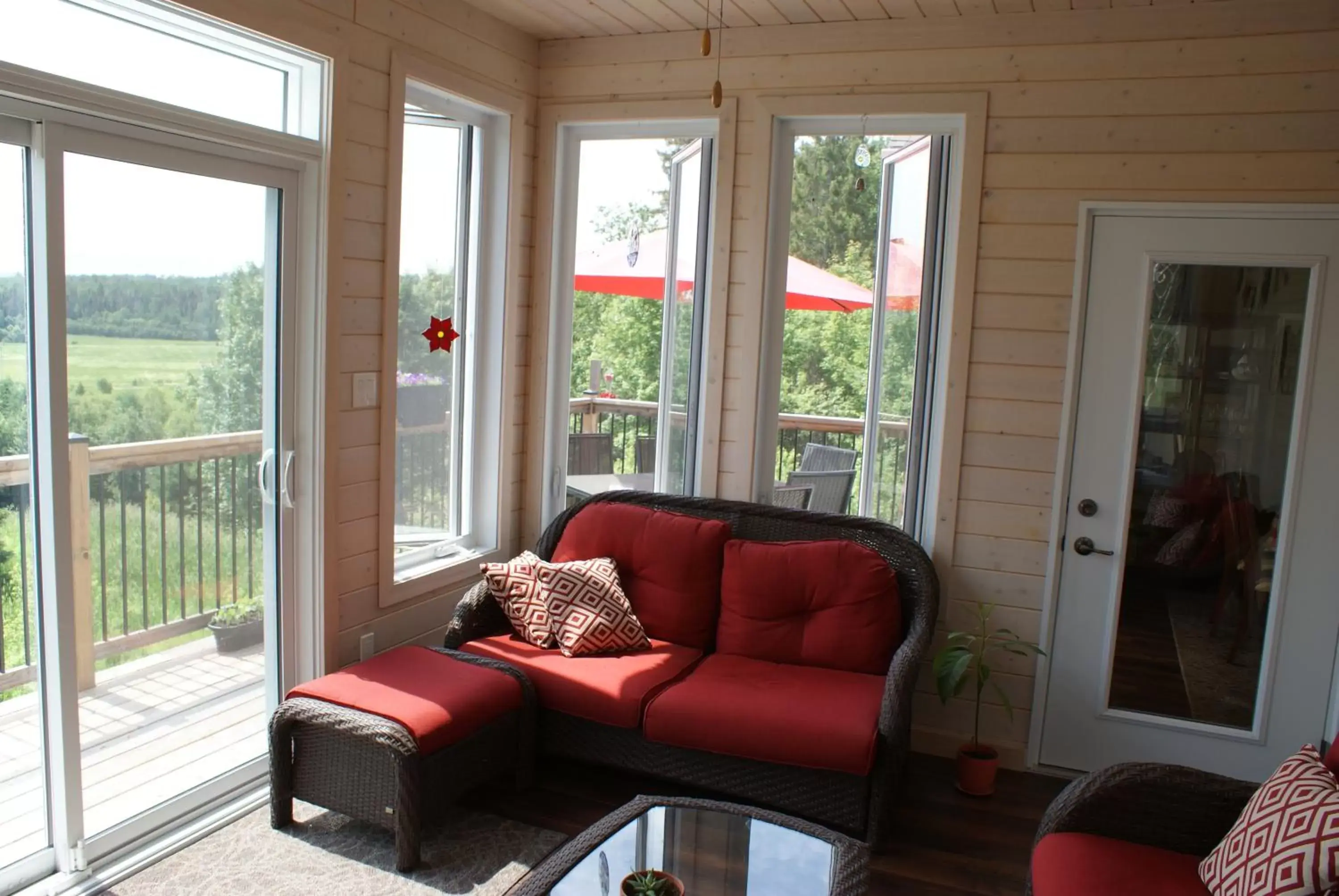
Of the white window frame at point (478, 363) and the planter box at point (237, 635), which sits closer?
the planter box at point (237, 635)

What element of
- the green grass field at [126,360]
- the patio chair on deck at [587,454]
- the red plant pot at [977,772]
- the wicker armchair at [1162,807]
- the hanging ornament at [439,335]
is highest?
the hanging ornament at [439,335]

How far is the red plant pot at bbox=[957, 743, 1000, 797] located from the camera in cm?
343

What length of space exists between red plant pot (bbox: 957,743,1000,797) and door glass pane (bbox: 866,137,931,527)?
907 mm

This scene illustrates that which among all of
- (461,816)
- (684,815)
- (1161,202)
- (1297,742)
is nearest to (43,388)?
(461,816)

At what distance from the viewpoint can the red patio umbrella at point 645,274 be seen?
3941mm

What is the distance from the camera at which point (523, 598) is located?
359 cm

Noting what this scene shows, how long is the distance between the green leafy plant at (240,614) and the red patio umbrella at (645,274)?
6.06 feet

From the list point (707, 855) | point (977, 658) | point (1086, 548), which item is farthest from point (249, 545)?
point (1086, 548)

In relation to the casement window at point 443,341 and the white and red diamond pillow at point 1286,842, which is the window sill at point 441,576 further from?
the white and red diamond pillow at point 1286,842

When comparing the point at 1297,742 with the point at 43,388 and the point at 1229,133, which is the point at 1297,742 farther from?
the point at 43,388

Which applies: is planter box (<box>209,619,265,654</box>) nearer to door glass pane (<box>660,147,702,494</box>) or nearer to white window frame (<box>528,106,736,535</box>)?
white window frame (<box>528,106,736,535</box>)

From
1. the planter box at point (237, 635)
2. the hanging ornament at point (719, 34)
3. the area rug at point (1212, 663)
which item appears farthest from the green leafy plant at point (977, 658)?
the planter box at point (237, 635)

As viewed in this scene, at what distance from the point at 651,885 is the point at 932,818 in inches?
60.8

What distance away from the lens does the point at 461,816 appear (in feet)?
10.3
